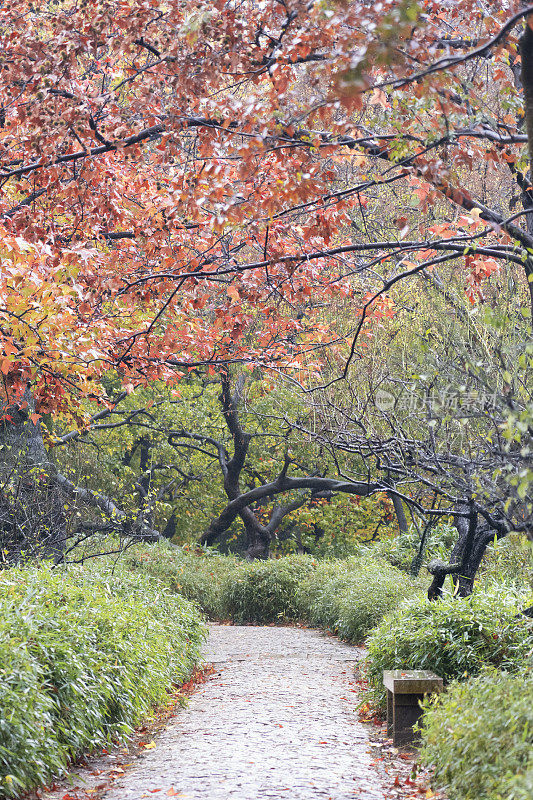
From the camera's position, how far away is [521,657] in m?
5.33

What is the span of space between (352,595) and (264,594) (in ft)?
12.9

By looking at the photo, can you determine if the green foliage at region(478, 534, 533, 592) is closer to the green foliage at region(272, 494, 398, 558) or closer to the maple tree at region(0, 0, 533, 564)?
the maple tree at region(0, 0, 533, 564)

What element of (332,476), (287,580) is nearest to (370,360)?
(287,580)

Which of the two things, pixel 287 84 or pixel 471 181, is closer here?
pixel 287 84

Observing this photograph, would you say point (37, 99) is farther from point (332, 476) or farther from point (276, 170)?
point (332, 476)

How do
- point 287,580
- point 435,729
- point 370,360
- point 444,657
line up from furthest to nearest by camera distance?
point 287,580 < point 370,360 < point 444,657 < point 435,729

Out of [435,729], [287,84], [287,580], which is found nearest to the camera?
[435,729]

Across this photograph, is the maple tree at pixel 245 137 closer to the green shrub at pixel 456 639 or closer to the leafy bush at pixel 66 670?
the leafy bush at pixel 66 670

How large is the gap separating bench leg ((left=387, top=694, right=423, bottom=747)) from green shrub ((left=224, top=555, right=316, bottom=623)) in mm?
9248

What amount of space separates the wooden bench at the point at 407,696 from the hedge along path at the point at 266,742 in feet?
1.02

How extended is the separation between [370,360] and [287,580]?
736 cm

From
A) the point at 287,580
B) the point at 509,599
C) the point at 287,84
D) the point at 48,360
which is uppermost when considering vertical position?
the point at 287,84

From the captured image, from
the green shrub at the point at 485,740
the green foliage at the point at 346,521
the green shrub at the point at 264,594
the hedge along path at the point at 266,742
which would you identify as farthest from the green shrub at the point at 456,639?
the green foliage at the point at 346,521

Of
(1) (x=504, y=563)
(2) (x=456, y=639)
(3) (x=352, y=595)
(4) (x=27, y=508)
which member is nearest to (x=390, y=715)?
(2) (x=456, y=639)
